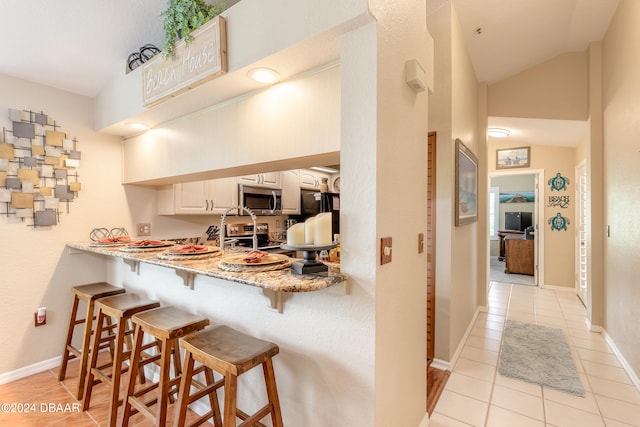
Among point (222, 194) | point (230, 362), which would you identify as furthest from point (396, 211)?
point (222, 194)

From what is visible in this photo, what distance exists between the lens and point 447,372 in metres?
2.47

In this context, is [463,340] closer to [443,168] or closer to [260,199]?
[443,168]

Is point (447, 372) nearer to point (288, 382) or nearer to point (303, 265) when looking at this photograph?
point (288, 382)

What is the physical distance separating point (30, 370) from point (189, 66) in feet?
9.26

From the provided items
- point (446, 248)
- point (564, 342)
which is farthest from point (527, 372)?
point (446, 248)

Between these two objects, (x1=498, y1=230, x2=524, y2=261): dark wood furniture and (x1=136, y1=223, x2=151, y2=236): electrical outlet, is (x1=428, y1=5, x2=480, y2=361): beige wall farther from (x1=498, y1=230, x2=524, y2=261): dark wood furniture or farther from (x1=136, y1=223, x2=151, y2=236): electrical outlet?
(x1=498, y1=230, x2=524, y2=261): dark wood furniture

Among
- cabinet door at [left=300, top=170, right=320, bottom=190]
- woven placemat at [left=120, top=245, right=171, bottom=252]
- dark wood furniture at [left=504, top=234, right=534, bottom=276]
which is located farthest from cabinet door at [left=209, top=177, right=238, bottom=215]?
dark wood furniture at [left=504, top=234, right=534, bottom=276]

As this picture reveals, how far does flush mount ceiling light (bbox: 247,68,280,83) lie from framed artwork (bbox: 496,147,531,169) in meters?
5.16

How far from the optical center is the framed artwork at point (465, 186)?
8.65ft

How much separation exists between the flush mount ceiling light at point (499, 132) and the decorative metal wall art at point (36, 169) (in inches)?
209

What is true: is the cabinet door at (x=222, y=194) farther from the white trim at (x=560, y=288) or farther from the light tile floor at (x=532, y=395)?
the white trim at (x=560, y=288)

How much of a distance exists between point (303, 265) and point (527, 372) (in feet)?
8.00

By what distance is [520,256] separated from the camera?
6.23m

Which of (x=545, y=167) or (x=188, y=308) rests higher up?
(x=545, y=167)
